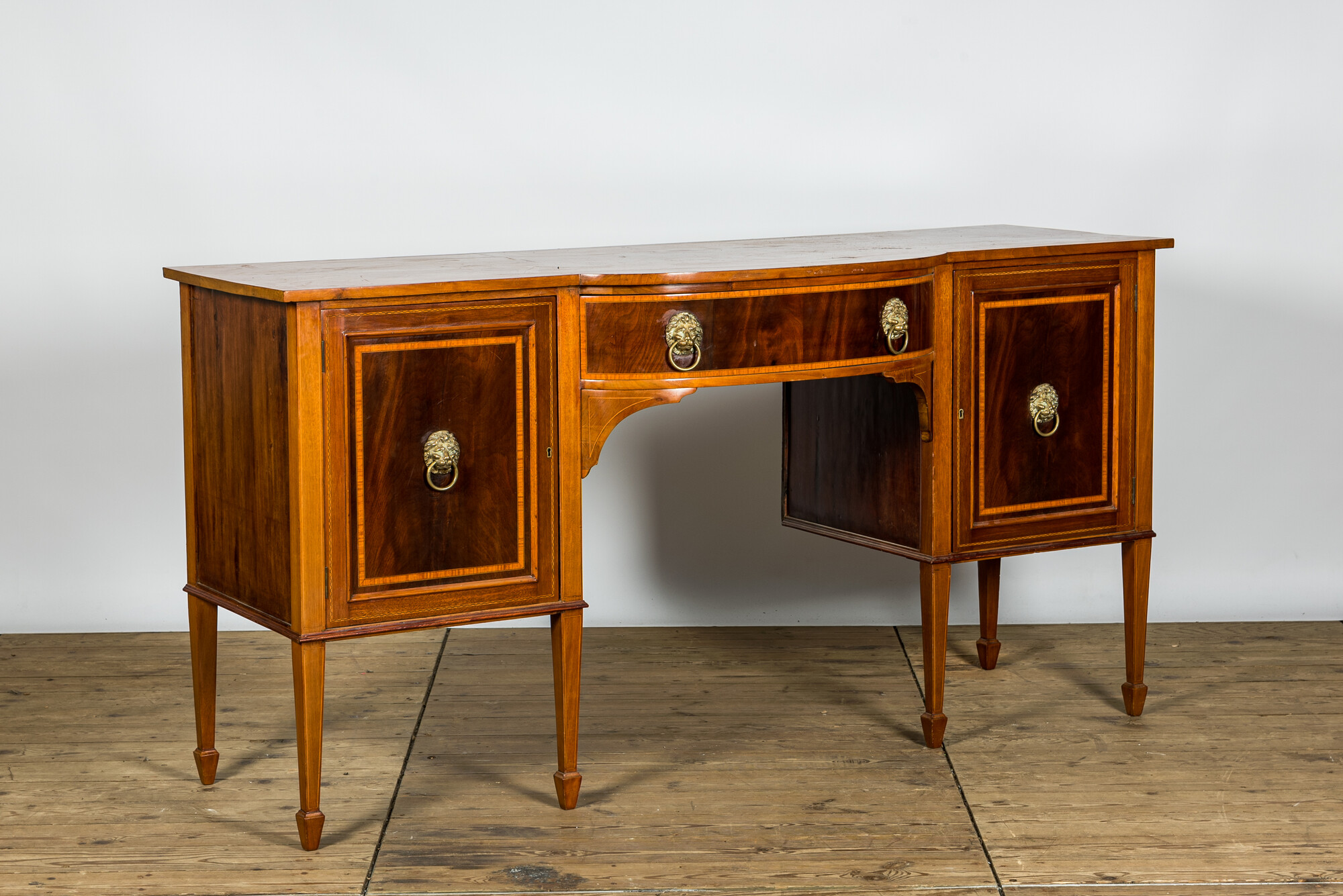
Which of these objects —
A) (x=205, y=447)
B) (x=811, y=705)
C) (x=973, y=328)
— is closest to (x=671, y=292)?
(x=973, y=328)

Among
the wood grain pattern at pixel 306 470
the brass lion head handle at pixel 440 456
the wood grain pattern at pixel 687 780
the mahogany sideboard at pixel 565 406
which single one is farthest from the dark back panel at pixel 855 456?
the wood grain pattern at pixel 306 470

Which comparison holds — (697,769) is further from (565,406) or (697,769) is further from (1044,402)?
(1044,402)

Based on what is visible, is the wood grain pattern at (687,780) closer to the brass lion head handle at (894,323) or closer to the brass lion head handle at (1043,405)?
the brass lion head handle at (1043,405)

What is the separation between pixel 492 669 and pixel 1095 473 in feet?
4.97

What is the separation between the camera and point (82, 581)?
4160 millimetres

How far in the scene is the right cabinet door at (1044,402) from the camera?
123 inches

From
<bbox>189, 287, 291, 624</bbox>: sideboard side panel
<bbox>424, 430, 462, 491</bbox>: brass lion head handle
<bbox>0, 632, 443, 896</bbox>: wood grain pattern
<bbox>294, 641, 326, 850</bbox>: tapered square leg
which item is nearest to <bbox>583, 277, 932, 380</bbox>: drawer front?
<bbox>424, 430, 462, 491</bbox>: brass lion head handle

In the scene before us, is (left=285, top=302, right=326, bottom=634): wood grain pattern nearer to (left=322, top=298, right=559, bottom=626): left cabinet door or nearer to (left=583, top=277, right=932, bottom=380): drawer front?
(left=322, top=298, right=559, bottom=626): left cabinet door

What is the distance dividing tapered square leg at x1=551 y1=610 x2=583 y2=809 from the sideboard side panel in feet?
1.63

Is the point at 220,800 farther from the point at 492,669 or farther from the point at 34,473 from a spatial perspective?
the point at 34,473

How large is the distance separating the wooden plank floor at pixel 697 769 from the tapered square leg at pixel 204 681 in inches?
2.6

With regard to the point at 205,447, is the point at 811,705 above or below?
below

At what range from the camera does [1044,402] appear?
318 cm

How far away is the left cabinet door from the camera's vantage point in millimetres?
2594
